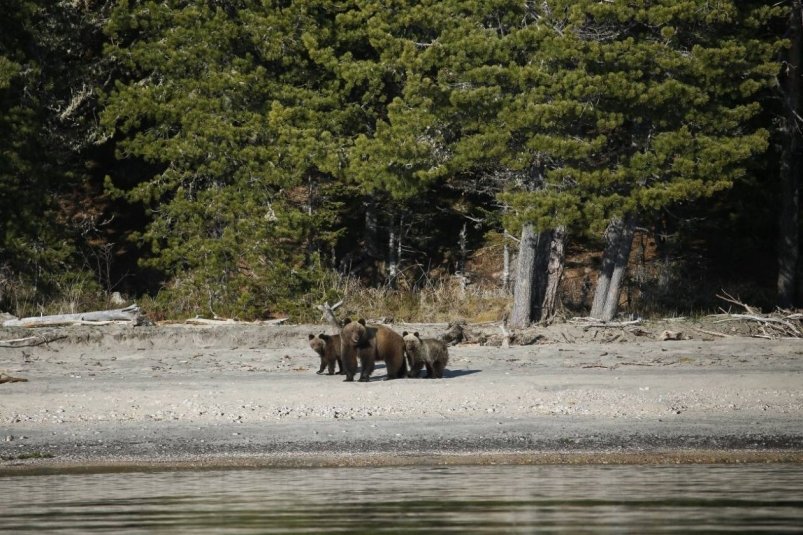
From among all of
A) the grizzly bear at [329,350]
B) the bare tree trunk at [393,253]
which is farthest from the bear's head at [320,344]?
the bare tree trunk at [393,253]

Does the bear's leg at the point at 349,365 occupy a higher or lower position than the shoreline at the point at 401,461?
higher

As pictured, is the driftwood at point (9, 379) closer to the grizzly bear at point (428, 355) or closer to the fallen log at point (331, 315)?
the grizzly bear at point (428, 355)

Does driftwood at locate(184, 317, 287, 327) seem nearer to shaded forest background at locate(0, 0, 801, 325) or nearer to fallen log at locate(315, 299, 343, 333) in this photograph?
fallen log at locate(315, 299, 343, 333)

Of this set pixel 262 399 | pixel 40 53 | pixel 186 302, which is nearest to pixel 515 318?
pixel 186 302

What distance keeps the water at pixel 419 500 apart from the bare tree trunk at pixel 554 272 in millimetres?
12167

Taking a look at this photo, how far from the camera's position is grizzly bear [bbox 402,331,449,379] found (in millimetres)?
17078

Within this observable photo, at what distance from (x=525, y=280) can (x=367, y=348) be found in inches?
304

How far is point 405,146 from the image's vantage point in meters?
23.7

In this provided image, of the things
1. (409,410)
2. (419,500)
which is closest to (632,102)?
(409,410)

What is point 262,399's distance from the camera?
15469 millimetres

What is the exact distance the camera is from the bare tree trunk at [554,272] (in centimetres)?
2456

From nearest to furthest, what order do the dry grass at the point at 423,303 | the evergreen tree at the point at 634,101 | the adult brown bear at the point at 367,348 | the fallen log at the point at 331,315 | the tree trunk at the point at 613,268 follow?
1. the adult brown bear at the point at 367,348
2. the evergreen tree at the point at 634,101
3. the fallen log at the point at 331,315
4. the tree trunk at the point at 613,268
5. the dry grass at the point at 423,303

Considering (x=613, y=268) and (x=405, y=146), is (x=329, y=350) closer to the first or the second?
(x=405, y=146)

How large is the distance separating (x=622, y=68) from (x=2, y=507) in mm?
15265
